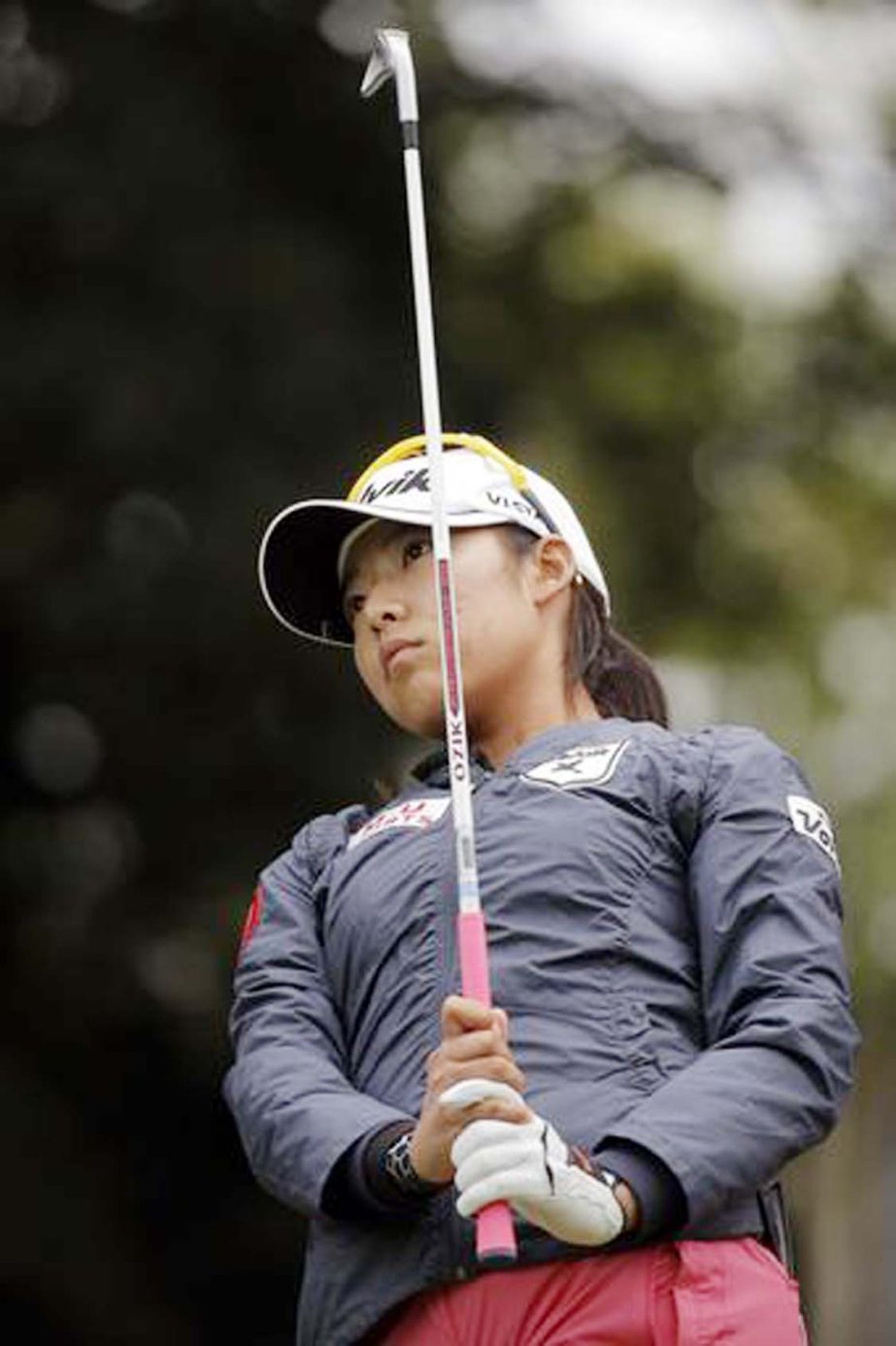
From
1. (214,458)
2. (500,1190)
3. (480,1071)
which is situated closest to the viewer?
(500,1190)

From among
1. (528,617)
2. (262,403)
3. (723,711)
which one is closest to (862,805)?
(723,711)

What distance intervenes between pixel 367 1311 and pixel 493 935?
1.29ft

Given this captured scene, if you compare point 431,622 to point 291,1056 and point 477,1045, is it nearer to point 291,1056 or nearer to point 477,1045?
point 291,1056

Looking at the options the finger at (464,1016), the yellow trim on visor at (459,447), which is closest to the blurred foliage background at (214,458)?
the yellow trim on visor at (459,447)

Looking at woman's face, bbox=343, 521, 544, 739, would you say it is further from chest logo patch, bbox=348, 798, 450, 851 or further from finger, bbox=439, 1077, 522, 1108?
finger, bbox=439, 1077, 522, 1108

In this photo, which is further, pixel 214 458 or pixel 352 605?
pixel 214 458

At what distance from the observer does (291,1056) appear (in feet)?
13.1

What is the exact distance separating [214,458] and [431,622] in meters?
6.15

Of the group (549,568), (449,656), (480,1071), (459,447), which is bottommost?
(480,1071)

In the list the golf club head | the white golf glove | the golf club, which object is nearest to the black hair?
the golf club

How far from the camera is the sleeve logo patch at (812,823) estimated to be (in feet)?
13.3

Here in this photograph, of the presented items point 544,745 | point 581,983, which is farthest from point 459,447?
point 581,983

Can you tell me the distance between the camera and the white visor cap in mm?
4320

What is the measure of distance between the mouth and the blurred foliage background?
17.9ft
